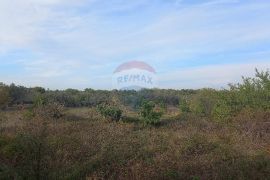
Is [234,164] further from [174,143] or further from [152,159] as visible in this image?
[174,143]

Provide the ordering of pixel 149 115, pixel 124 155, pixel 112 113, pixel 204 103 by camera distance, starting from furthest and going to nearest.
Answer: pixel 204 103
pixel 112 113
pixel 149 115
pixel 124 155

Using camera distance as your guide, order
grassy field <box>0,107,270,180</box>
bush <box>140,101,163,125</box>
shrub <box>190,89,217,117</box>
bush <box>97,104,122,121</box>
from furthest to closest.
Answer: shrub <box>190,89,217,117</box>, bush <box>97,104,122,121</box>, bush <box>140,101,163,125</box>, grassy field <box>0,107,270,180</box>

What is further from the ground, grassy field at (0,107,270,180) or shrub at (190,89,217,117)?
shrub at (190,89,217,117)

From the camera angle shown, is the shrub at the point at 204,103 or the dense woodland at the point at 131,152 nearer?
the dense woodland at the point at 131,152

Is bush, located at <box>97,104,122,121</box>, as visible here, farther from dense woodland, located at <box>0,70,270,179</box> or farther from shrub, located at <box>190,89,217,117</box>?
shrub, located at <box>190,89,217,117</box>

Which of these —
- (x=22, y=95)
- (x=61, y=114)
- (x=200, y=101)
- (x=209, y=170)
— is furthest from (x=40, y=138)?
(x=22, y=95)

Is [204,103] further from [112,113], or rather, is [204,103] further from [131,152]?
[131,152]

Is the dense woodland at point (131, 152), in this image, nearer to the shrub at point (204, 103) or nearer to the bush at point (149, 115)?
the bush at point (149, 115)

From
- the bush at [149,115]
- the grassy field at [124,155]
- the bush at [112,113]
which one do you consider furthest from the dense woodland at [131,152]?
the bush at [112,113]

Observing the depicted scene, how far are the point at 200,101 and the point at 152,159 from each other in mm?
17805

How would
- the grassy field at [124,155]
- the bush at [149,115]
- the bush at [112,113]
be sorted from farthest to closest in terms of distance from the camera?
the bush at [112,113], the bush at [149,115], the grassy field at [124,155]

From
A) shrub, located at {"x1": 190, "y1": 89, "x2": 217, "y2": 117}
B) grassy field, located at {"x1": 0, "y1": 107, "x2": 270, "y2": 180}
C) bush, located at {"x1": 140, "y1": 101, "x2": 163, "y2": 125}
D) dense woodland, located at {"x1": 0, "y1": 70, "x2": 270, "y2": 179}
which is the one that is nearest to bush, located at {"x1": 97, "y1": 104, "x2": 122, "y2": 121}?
bush, located at {"x1": 140, "y1": 101, "x2": 163, "y2": 125}

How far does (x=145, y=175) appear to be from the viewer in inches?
358

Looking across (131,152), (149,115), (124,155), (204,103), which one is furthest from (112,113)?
(124,155)
